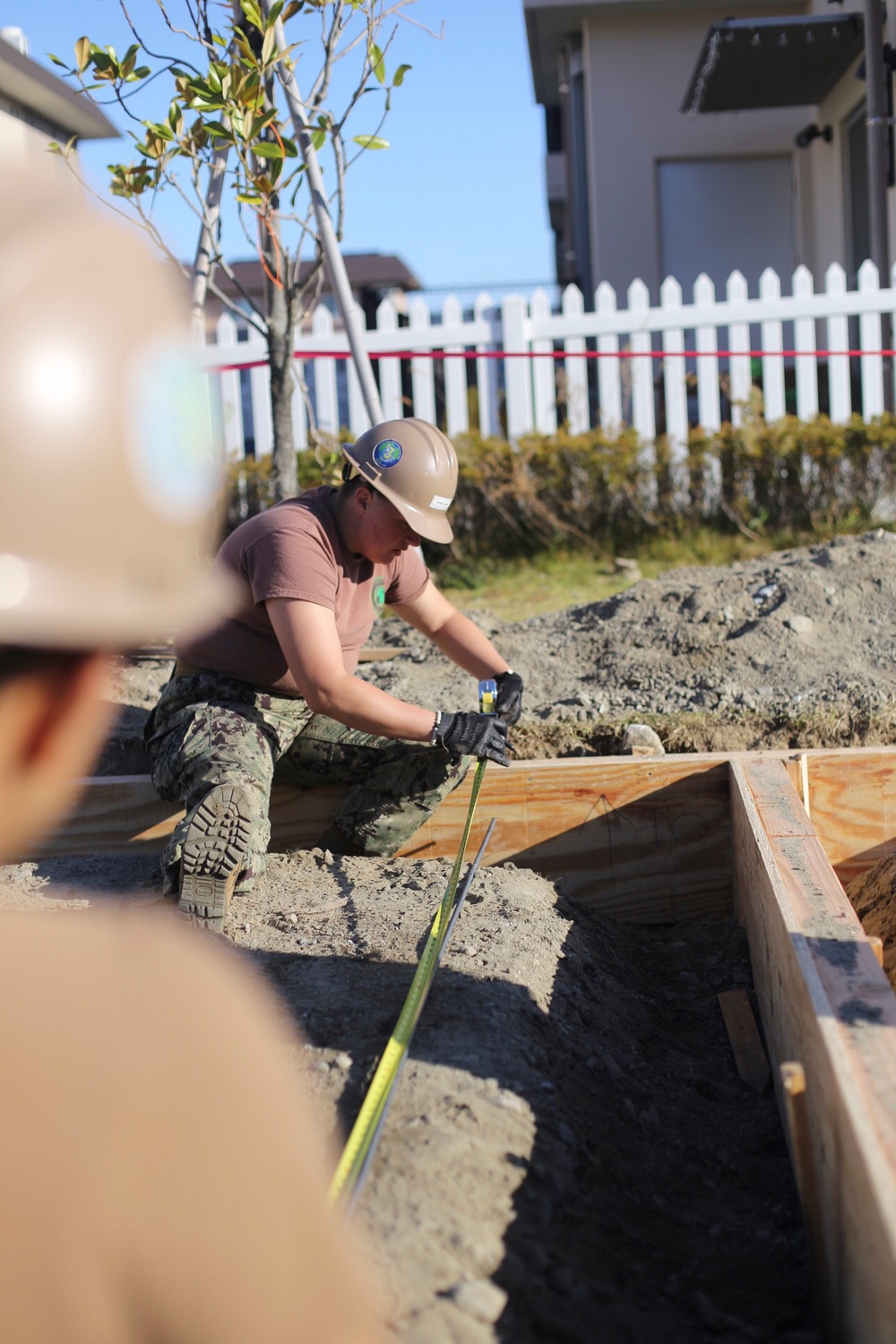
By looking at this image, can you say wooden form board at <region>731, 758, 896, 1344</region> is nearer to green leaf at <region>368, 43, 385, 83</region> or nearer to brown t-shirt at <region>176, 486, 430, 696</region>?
brown t-shirt at <region>176, 486, 430, 696</region>

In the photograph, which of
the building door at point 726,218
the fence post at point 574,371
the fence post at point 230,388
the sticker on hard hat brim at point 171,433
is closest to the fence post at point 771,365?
the fence post at point 574,371

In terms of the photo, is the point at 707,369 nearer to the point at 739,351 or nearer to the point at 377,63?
the point at 739,351

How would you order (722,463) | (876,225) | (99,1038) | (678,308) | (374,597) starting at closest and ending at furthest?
1. (99,1038)
2. (374,597)
3. (722,463)
4. (678,308)
5. (876,225)

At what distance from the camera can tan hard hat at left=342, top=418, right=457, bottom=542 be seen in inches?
124

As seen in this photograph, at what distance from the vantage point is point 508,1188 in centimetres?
171

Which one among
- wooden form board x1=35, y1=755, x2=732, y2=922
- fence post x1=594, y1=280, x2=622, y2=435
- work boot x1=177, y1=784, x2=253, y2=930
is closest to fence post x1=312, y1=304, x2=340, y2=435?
fence post x1=594, y1=280, x2=622, y2=435

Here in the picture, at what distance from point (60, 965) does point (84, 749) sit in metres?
0.14

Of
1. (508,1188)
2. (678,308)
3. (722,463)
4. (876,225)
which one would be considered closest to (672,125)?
(876,225)

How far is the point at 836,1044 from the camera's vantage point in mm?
1626

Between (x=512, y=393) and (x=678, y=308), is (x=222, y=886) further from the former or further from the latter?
(x=678, y=308)

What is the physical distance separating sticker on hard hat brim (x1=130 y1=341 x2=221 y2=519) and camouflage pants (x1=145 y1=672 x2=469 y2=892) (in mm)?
2374

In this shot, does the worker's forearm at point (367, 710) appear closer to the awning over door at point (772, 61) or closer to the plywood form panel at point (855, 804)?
the plywood form panel at point (855, 804)

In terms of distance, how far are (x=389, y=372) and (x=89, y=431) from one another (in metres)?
8.34

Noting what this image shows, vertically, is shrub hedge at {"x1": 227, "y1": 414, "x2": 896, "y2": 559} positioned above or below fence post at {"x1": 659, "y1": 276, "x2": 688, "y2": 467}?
below
